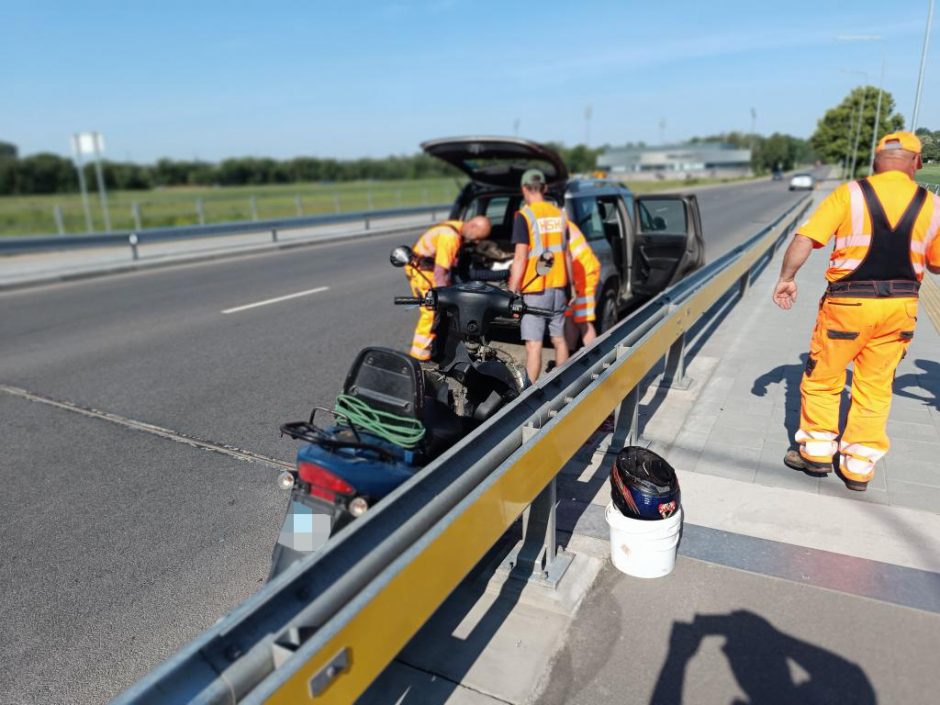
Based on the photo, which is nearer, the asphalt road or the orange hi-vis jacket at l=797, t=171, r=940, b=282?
the asphalt road

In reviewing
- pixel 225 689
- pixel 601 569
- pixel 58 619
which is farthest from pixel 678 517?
pixel 58 619

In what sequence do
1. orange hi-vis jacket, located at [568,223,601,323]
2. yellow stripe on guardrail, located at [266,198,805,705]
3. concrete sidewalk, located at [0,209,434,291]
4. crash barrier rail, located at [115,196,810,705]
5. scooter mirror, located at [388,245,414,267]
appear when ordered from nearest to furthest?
crash barrier rail, located at [115,196,810,705], yellow stripe on guardrail, located at [266,198,805,705], scooter mirror, located at [388,245,414,267], orange hi-vis jacket, located at [568,223,601,323], concrete sidewalk, located at [0,209,434,291]

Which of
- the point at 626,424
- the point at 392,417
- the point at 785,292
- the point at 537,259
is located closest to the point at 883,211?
the point at 785,292

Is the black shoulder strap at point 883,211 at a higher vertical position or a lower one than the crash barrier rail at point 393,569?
higher

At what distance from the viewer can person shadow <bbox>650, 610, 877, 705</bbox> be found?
96.8 inches

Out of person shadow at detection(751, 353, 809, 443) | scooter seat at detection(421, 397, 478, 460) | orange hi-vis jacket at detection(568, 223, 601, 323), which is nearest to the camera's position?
scooter seat at detection(421, 397, 478, 460)

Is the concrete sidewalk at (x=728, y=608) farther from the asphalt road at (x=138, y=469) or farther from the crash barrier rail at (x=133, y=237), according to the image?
the crash barrier rail at (x=133, y=237)

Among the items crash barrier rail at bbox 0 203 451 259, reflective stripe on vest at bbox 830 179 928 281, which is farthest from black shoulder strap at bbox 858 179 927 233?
crash barrier rail at bbox 0 203 451 259

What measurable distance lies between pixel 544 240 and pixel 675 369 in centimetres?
156

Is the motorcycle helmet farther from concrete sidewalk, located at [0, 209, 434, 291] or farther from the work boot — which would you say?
concrete sidewalk, located at [0, 209, 434, 291]

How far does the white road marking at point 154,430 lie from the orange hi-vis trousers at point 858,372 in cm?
333

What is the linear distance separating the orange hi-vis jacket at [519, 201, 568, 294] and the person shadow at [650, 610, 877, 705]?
10.5ft

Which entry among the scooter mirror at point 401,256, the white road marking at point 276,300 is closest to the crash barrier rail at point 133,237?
the white road marking at point 276,300

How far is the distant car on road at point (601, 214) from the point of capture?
6.57 meters
